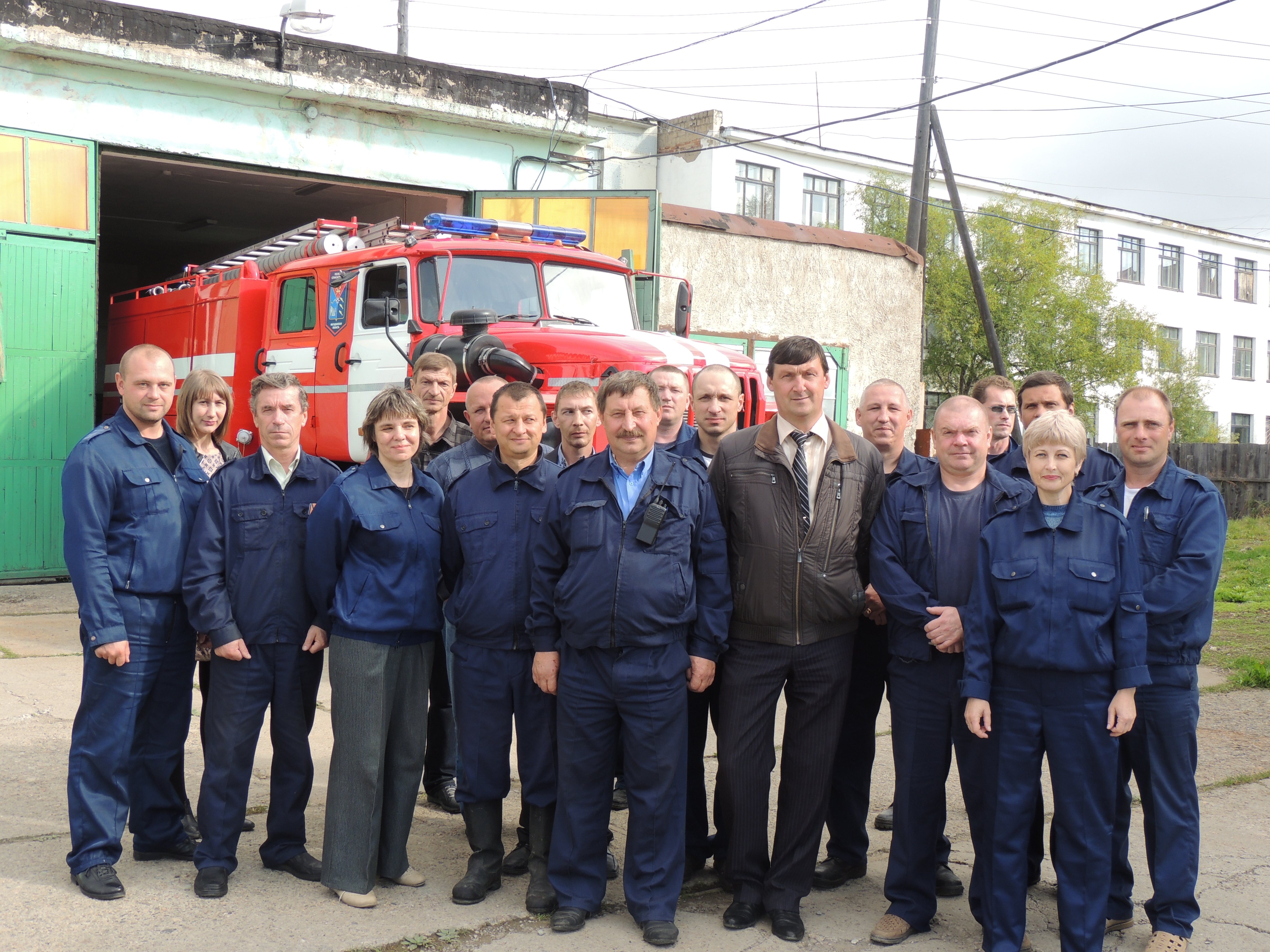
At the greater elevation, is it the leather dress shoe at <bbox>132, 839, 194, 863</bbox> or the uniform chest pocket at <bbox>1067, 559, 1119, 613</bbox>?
the uniform chest pocket at <bbox>1067, 559, 1119, 613</bbox>

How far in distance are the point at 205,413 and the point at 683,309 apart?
6.18m

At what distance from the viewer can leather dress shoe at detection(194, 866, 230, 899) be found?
4.14 m

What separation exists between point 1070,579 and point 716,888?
1854 millimetres

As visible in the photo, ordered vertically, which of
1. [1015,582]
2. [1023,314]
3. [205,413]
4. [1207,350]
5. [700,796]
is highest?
[1207,350]

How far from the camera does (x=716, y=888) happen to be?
4.45 m

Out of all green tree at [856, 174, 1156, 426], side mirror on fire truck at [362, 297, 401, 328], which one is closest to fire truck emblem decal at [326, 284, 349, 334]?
side mirror on fire truck at [362, 297, 401, 328]

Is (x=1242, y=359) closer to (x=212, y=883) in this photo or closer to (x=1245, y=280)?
(x=1245, y=280)

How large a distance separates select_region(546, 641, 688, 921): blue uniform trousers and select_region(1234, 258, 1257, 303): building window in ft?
163

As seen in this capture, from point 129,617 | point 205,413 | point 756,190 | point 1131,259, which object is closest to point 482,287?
point 205,413

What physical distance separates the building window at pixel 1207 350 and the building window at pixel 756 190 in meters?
20.9

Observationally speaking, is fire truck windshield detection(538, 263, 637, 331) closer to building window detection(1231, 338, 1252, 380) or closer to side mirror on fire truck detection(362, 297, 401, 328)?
side mirror on fire truck detection(362, 297, 401, 328)

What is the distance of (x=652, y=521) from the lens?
13.1 ft

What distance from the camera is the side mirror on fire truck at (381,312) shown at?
853 cm

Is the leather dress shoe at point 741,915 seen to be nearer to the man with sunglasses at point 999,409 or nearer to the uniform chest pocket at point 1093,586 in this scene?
the uniform chest pocket at point 1093,586
